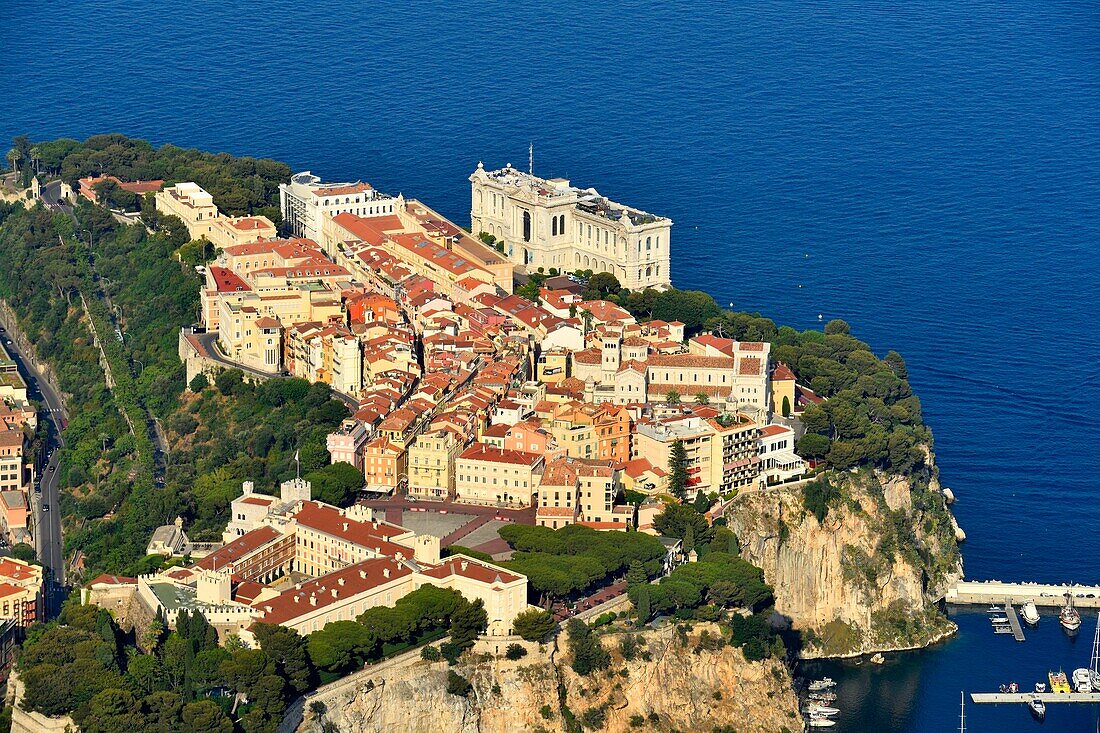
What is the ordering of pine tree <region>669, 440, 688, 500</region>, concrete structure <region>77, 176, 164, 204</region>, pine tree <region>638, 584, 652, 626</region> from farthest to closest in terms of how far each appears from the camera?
concrete structure <region>77, 176, 164, 204</region>
pine tree <region>669, 440, 688, 500</region>
pine tree <region>638, 584, 652, 626</region>

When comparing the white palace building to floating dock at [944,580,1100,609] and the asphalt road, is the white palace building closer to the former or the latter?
the asphalt road

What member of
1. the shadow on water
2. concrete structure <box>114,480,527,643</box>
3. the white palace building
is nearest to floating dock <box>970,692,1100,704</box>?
the shadow on water

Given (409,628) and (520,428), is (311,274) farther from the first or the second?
(409,628)

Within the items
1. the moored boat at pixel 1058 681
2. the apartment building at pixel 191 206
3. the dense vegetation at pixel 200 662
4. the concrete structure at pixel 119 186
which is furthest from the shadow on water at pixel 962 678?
the concrete structure at pixel 119 186

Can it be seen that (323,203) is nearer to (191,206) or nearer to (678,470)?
(191,206)

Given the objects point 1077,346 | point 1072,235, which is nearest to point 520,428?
point 1077,346

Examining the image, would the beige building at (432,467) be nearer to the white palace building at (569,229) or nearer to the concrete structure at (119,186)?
the white palace building at (569,229)

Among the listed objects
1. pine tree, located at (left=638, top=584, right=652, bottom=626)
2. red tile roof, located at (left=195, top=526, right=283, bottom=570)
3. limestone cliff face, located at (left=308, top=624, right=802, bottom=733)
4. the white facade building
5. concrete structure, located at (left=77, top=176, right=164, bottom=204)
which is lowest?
limestone cliff face, located at (left=308, top=624, right=802, bottom=733)
